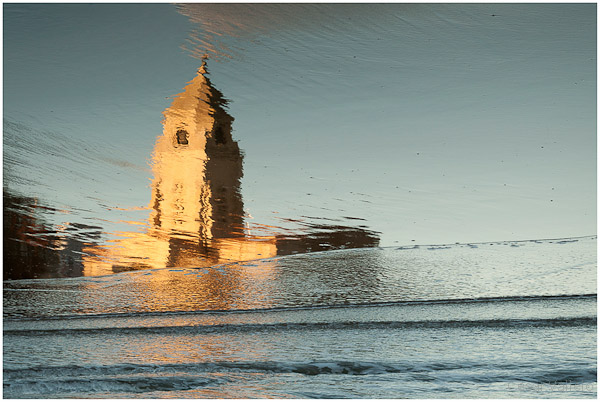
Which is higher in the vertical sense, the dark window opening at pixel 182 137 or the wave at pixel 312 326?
the dark window opening at pixel 182 137

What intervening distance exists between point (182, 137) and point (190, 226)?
0.98 metres

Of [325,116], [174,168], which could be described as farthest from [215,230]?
[325,116]

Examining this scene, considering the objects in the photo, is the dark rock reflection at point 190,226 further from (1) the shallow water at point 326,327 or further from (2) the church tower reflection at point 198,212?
(1) the shallow water at point 326,327

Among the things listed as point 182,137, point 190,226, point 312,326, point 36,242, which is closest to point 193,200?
point 190,226

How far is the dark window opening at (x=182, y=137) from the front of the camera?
16.2 feet

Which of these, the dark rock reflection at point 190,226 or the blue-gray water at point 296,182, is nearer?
the blue-gray water at point 296,182

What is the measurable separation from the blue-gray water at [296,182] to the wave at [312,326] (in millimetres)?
16

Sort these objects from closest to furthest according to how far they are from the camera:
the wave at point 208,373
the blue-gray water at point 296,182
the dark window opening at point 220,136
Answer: the wave at point 208,373 → the blue-gray water at point 296,182 → the dark window opening at point 220,136

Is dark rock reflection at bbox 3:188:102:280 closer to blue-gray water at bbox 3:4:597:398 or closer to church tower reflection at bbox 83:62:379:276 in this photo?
blue-gray water at bbox 3:4:597:398

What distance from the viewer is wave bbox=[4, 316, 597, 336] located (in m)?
2.61

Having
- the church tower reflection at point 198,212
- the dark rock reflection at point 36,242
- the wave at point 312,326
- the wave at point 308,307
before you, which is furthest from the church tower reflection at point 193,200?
the wave at point 312,326

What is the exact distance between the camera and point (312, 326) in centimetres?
273

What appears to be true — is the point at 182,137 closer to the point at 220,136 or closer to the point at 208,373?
the point at 220,136

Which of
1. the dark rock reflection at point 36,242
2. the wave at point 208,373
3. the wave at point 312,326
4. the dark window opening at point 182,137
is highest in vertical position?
the dark window opening at point 182,137
